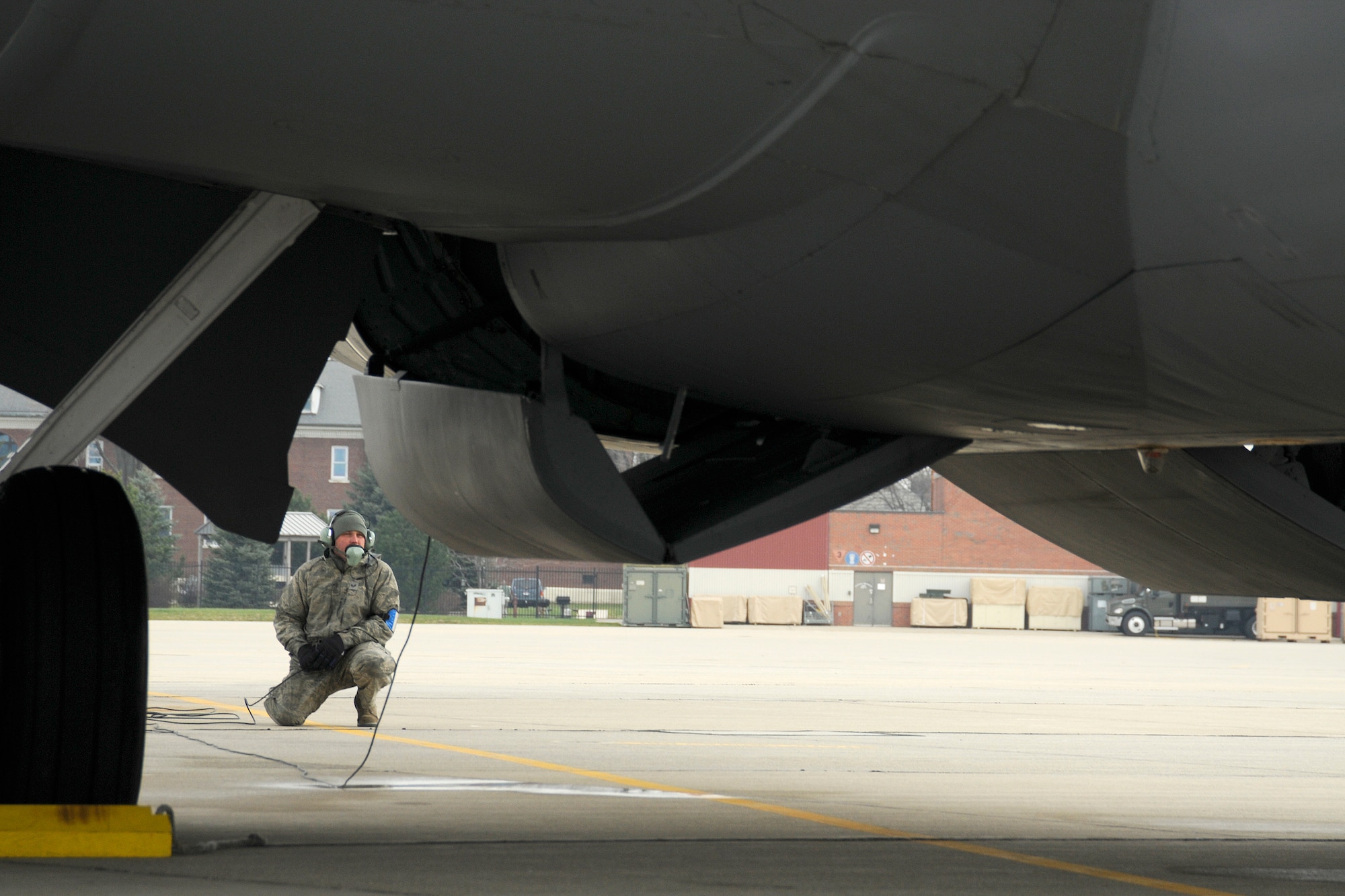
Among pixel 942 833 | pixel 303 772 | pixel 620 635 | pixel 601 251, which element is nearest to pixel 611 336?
pixel 601 251

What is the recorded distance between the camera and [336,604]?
11.0m

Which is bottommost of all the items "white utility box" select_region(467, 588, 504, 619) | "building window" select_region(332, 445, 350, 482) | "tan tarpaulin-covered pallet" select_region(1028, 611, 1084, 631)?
"tan tarpaulin-covered pallet" select_region(1028, 611, 1084, 631)

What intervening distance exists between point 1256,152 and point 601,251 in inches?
69.1

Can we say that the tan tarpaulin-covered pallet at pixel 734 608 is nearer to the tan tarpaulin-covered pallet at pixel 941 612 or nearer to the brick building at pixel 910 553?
the brick building at pixel 910 553

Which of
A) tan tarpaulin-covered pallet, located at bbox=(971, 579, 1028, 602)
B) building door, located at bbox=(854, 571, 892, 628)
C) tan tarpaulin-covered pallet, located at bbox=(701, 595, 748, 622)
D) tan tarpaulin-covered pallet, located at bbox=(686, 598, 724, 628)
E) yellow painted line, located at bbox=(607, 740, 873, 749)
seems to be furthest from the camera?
building door, located at bbox=(854, 571, 892, 628)

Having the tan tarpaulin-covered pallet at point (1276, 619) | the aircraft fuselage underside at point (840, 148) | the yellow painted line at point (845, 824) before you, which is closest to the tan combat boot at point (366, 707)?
the yellow painted line at point (845, 824)

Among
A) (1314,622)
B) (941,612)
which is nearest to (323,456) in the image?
(941,612)

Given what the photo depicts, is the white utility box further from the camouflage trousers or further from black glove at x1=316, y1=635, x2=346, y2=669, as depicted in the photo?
black glove at x1=316, y1=635, x2=346, y2=669

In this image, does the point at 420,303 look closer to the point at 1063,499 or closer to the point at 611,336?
the point at 611,336

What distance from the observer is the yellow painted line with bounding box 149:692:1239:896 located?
5.21 m

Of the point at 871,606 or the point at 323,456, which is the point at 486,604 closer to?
the point at 871,606

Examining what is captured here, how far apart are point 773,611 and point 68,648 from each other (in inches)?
1648

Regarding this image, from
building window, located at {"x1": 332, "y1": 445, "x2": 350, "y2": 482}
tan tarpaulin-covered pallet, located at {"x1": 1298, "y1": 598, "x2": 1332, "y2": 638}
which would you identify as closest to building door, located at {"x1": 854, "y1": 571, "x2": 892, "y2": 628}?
tan tarpaulin-covered pallet, located at {"x1": 1298, "y1": 598, "x2": 1332, "y2": 638}

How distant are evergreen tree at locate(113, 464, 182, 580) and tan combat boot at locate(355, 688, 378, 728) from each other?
42203mm
